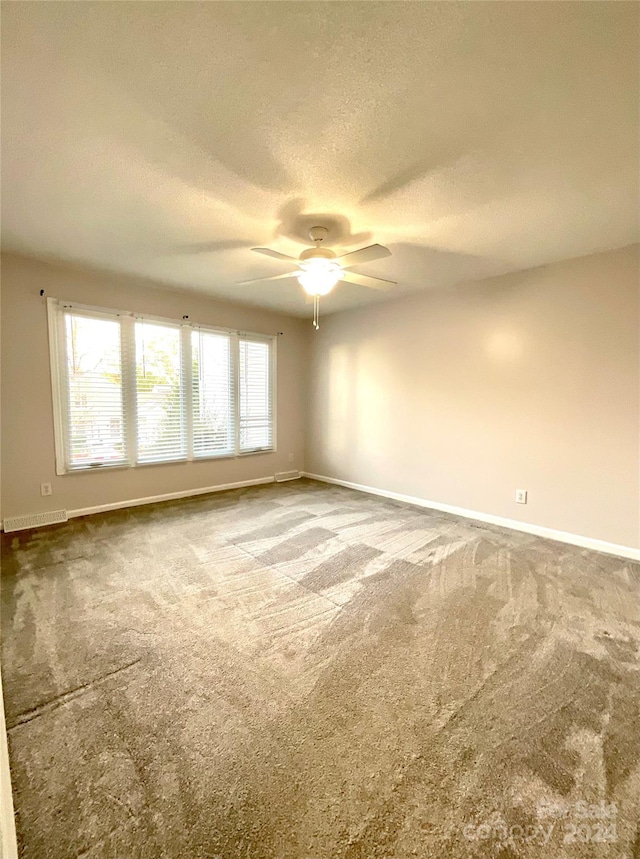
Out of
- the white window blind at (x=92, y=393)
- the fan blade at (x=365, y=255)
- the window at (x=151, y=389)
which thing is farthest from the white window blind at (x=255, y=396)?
the fan blade at (x=365, y=255)

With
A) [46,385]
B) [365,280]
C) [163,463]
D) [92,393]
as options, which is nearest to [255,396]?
[163,463]

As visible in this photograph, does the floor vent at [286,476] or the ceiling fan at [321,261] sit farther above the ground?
the ceiling fan at [321,261]

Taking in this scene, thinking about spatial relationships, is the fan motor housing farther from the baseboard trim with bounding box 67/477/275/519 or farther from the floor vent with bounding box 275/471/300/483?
the floor vent with bounding box 275/471/300/483

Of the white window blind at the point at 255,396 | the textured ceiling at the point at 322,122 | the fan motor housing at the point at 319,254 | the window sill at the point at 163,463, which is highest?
the textured ceiling at the point at 322,122

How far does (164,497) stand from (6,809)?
3.46 metres

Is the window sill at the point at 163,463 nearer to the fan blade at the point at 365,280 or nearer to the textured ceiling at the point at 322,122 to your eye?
the textured ceiling at the point at 322,122

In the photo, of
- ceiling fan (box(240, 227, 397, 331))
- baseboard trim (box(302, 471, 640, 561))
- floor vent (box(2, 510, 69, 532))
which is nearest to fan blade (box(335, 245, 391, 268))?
ceiling fan (box(240, 227, 397, 331))

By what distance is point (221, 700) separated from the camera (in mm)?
1537

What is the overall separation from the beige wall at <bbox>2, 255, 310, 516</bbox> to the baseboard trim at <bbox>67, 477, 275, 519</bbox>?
0.15 feet

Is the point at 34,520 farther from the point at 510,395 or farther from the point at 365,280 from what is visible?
the point at 510,395

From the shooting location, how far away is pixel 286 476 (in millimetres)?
5617

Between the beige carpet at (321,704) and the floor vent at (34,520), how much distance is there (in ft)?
1.87

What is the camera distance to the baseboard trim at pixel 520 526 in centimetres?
301

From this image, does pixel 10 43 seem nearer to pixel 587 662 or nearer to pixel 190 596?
pixel 190 596
